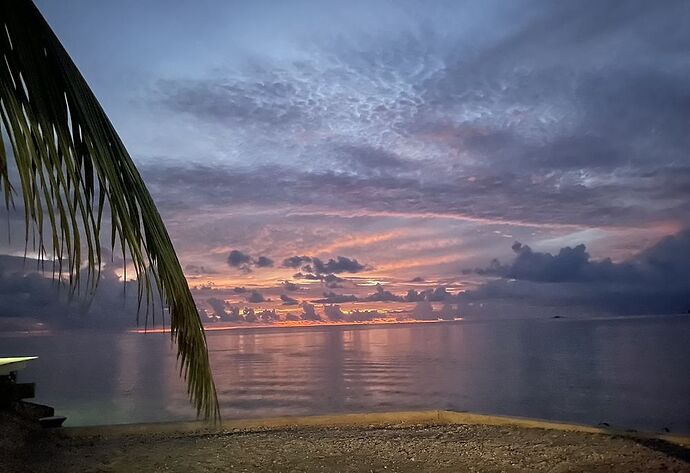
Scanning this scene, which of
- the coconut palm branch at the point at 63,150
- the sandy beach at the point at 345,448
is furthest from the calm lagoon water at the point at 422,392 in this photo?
the coconut palm branch at the point at 63,150

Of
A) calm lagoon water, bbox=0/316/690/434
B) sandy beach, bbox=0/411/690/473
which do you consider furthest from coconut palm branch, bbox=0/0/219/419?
calm lagoon water, bbox=0/316/690/434

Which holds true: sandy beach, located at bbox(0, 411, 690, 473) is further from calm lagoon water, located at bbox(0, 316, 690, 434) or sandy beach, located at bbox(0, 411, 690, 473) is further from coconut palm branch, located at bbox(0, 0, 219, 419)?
calm lagoon water, located at bbox(0, 316, 690, 434)

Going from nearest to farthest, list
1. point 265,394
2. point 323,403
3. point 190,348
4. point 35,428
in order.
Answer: point 190,348
point 35,428
point 323,403
point 265,394

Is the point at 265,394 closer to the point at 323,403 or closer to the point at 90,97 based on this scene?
the point at 323,403

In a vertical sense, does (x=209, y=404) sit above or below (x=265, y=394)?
above

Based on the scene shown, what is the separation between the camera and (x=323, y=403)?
25.3m

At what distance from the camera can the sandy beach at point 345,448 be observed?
7777 mm

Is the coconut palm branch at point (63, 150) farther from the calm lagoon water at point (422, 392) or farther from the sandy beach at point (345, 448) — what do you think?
the calm lagoon water at point (422, 392)

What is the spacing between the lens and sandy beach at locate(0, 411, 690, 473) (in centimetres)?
778

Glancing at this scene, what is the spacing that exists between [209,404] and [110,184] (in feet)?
2.65

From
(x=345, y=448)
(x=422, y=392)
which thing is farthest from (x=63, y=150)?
(x=422, y=392)

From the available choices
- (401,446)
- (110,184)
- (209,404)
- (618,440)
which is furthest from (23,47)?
(618,440)

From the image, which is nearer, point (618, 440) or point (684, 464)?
point (684, 464)

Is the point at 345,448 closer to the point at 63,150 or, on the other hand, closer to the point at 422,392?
the point at 63,150
